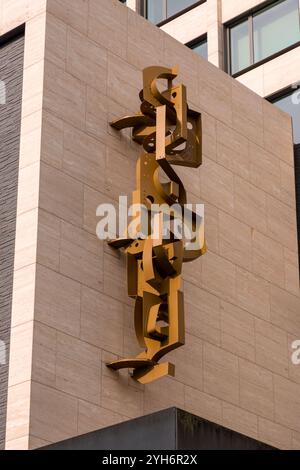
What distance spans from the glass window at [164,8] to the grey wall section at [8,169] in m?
16.3

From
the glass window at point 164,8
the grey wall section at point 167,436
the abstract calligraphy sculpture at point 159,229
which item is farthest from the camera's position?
the glass window at point 164,8

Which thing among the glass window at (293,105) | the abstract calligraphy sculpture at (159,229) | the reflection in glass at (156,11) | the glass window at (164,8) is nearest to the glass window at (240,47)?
the glass window at (293,105)

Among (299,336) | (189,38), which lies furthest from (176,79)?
(189,38)

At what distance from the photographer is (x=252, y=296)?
28.3 meters

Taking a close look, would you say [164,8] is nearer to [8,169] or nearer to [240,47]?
[240,47]

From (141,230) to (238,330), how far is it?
343 cm

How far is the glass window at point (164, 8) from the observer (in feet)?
139

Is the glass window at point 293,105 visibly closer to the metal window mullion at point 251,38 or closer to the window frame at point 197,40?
the metal window mullion at point 251,38

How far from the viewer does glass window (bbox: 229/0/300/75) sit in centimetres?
3769

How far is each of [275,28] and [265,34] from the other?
12.5 inches

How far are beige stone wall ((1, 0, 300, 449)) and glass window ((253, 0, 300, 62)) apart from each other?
21.9 ft

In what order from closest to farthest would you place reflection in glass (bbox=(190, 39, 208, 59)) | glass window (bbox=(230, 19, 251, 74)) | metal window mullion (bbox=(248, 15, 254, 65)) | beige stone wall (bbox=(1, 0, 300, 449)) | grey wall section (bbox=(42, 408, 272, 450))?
1. grey wall section (bbox=(42, 408, 272, 450))
2. beige stone wall (bbox=(1, 0, 300, 449))
3. metal window mullion (bbox=(248, 15, 254, 65))
4. glass window (bbox=(230, 19, 251, 74))
5. reflection in glass (bbox=(190, 39, 208, 59))

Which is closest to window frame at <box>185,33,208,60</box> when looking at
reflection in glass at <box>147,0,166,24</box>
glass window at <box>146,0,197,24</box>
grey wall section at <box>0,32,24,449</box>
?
glass window at <box>146,0,197,24</box>

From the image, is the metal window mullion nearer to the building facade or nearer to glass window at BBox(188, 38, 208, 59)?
the building facade
